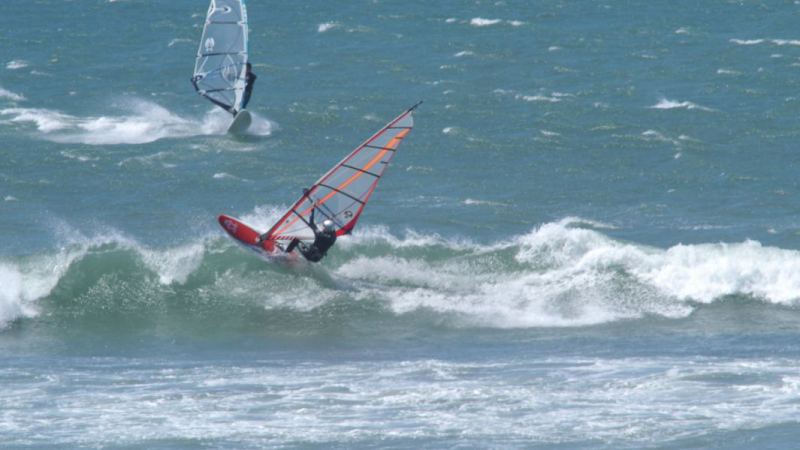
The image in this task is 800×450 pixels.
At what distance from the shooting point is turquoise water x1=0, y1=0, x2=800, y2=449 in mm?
23203

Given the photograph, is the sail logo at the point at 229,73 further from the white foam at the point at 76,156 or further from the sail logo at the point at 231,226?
the sail logo at the point at 231,226

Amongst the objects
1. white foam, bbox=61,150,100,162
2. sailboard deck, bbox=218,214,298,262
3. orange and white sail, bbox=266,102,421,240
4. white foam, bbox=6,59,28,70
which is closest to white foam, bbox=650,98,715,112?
orange and white sail, bbox=266,102,421,240

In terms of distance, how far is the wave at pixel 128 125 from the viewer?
4147 cm

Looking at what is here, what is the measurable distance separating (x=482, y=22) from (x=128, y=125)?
14.1 meters

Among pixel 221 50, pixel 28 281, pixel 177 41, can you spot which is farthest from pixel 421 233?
pixel 177 41

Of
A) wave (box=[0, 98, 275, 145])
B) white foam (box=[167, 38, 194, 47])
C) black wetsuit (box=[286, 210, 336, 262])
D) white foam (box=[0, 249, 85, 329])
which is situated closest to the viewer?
black wetsuit (box=[286, 210, 336, 262])

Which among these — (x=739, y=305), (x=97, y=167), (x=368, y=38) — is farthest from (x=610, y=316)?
(x=368, y=38)

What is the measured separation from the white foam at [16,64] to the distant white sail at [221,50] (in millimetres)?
6839

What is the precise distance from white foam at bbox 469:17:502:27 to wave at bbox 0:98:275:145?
1098 cm

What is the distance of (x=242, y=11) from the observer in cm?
4428

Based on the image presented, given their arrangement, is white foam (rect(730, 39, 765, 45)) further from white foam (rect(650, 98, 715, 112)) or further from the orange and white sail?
the orange and white sail

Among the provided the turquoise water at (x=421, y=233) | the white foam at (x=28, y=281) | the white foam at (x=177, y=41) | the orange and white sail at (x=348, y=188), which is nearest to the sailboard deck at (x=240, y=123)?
the turquoise water at (x=421, y=233)

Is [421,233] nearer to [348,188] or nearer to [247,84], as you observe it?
[348,188]

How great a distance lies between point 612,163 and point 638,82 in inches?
282
